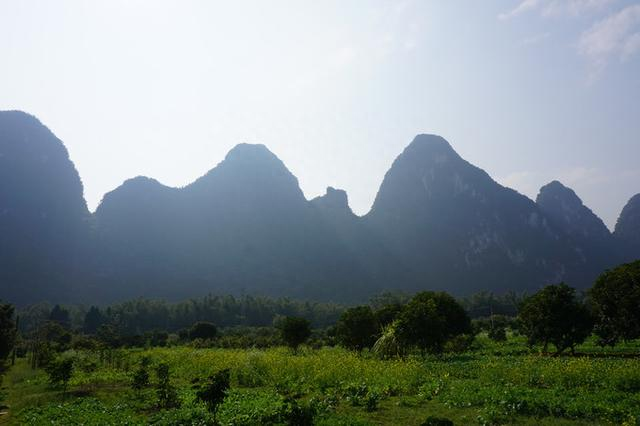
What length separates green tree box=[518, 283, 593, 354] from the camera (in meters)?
32.1

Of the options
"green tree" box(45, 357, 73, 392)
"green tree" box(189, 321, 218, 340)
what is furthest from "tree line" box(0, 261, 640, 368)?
"green tree" box(189, 321, 218, 340)

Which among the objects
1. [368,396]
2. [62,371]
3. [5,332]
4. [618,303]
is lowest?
[368,396]

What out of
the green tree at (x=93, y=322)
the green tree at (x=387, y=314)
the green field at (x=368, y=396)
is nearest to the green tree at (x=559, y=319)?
the green field at (x=368, y=396)

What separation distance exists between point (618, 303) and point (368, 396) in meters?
19.6

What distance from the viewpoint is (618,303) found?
2834cm

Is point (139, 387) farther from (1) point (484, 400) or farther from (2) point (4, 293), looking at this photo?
(2) point (4, 293)

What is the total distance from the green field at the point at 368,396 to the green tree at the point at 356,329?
1178 centimetres

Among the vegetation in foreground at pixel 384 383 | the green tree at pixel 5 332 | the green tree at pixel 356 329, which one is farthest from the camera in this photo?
the green tree at pixel 356 329

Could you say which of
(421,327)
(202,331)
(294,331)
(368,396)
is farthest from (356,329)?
(202,331)

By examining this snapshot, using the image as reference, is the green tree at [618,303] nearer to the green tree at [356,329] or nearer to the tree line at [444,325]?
the tree line at [444,325]

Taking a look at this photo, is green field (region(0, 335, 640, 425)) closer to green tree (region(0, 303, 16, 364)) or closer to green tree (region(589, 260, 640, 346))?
green tree (region(589, 260, 640, 346))

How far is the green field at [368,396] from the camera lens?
15.0m

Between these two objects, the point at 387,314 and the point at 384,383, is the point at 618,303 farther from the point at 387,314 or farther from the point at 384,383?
the point at 387,314

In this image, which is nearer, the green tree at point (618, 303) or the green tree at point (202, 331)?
the green tree at point (618, 303)
